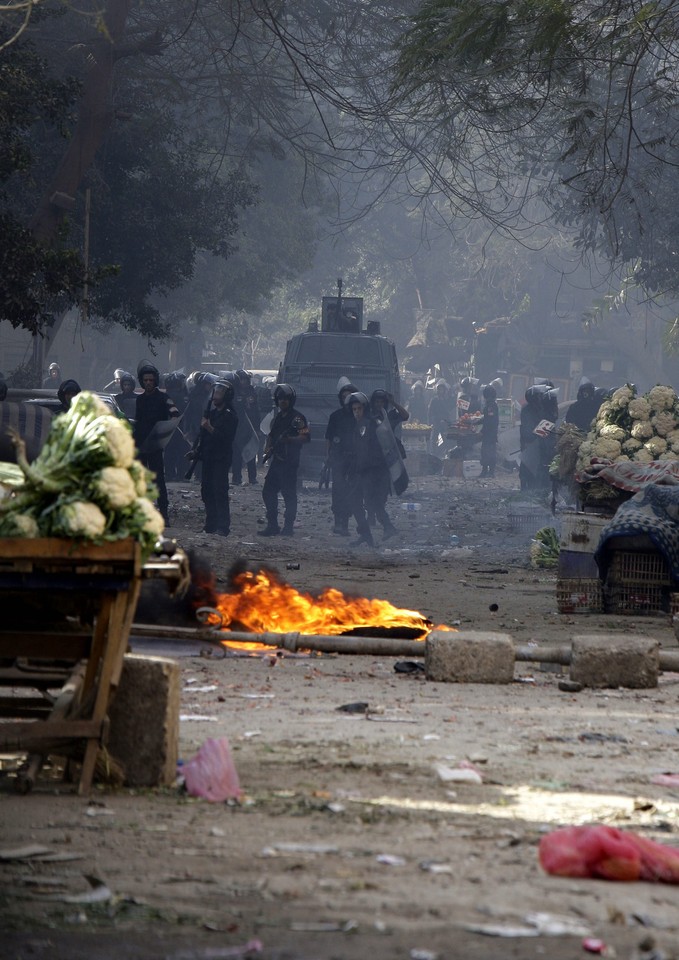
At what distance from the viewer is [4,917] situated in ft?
12.1

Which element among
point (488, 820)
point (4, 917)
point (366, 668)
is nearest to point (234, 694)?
point (366, 668)

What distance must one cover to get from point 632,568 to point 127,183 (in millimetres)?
12639

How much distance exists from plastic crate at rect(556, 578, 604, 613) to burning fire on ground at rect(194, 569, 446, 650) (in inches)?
93.9

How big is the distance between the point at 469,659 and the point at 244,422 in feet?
63.1

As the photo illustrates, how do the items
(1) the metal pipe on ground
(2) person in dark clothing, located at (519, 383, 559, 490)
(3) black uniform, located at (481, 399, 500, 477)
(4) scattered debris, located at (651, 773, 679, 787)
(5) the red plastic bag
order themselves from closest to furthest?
1. (5) the red plastic bag
2. (4) scattered debris, located at (651, 773, 679, 787)
3. (1) the metal pipe on ground
4. (2) person in dark clothing, located at (519, 383, 559, 490)
5. (3) black uniform, located at (481, 399, 500, 477)

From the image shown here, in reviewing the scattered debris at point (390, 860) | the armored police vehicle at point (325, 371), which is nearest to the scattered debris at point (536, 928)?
the scattered debris at point (390, 860)

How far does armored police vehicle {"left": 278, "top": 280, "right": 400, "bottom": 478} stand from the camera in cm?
2542

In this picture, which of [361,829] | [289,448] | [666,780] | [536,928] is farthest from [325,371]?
[536,928]

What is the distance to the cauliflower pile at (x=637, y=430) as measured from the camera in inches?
551

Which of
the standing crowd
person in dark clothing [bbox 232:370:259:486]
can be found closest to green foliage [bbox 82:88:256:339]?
the standing crowd

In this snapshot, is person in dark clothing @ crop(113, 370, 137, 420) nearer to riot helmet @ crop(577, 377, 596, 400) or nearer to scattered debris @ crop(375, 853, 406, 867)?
riot helmet @ crop(577, 377, 596, 400)

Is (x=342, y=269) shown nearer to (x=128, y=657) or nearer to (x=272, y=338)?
(x=272, y=338)

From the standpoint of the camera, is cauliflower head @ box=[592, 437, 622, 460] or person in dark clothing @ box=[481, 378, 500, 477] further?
person in dark clothing @ box=[481, 378, 500, 477]

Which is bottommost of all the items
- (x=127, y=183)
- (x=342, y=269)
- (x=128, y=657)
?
(x=128, y=657)
